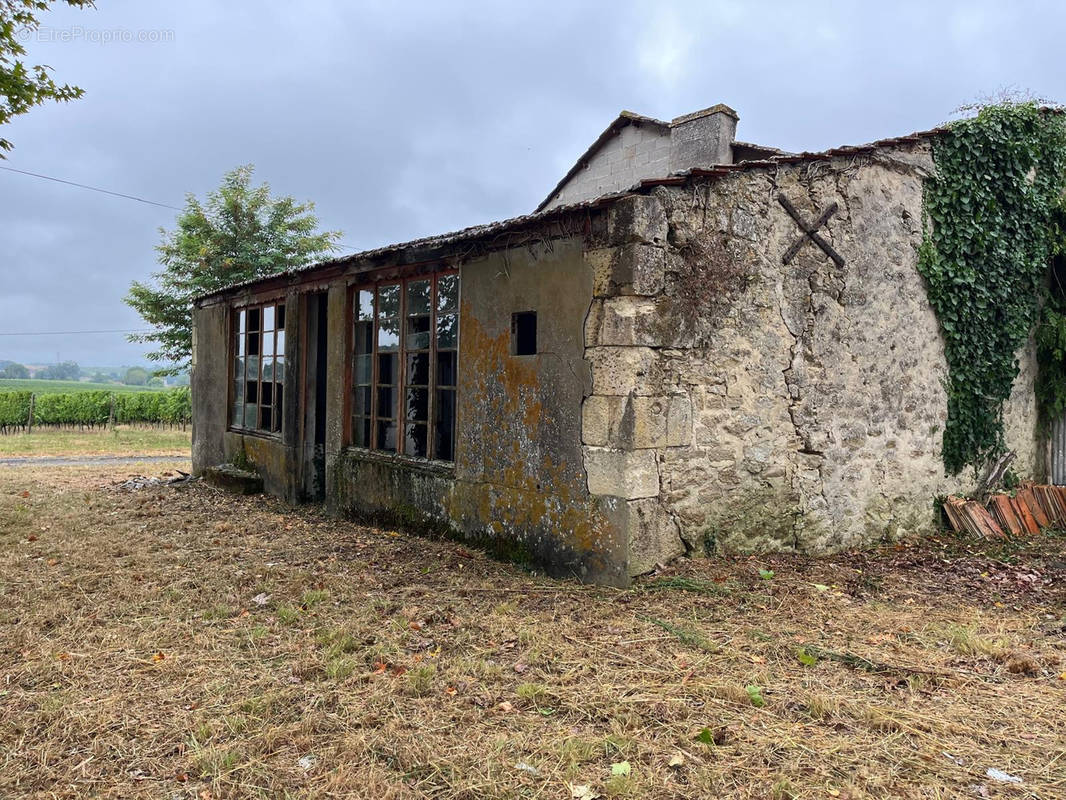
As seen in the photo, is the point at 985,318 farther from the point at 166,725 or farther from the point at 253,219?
the point at 253,219

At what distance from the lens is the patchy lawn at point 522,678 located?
286cm

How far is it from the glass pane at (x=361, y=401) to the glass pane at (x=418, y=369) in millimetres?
887

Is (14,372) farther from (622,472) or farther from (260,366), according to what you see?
(622,472)

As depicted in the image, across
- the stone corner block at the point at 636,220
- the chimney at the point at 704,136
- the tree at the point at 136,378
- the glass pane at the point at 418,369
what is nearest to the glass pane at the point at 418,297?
the glass pane at the point at 418,369

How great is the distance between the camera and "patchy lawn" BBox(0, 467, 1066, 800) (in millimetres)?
2863

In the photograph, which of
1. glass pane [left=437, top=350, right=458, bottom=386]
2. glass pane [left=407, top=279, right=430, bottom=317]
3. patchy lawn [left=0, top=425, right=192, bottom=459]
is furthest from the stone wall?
patchy lawn [left=0, top=425, right=192, bottom=459]

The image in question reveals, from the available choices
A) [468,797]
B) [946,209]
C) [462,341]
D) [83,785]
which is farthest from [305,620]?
[946,209]

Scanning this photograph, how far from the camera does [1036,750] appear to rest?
3016 millimetres

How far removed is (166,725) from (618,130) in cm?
1282

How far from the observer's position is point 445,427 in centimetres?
709

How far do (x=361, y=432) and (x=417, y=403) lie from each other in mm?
1174

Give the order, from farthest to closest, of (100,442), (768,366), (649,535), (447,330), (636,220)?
(100,442) → (447,330) → (768,366) → (649,535) → (636,220)

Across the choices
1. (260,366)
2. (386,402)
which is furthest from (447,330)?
(260,366)

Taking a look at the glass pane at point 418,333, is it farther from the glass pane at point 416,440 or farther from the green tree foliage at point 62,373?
the green tree foliage at point 62,373
